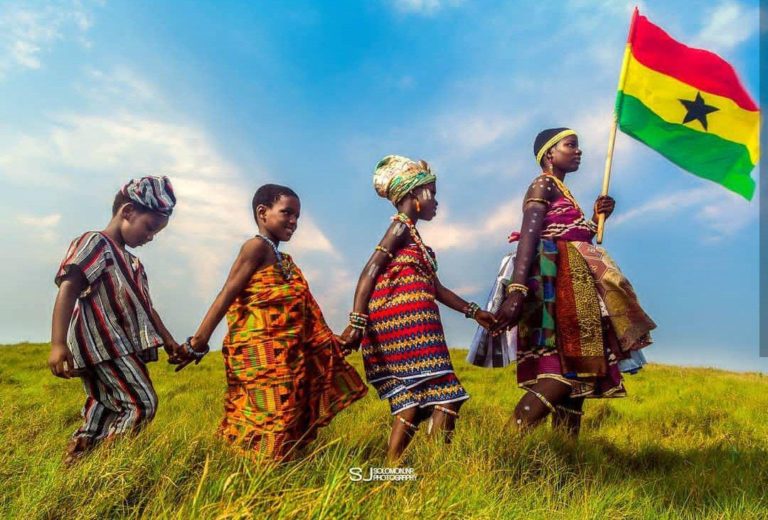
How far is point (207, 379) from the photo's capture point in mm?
8883

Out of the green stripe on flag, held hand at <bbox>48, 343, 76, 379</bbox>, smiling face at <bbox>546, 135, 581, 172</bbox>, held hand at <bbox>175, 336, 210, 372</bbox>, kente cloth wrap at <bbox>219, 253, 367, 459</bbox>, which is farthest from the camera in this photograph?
the green stripe on flag

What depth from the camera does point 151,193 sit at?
3818 mm

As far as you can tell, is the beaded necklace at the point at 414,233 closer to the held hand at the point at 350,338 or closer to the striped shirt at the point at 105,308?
the held hand at the point at 350,338

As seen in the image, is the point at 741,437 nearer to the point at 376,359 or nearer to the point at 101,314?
the point at 376,359

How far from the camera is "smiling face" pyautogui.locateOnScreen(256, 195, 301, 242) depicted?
3.71 metres

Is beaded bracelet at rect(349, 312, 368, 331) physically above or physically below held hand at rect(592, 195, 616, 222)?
below

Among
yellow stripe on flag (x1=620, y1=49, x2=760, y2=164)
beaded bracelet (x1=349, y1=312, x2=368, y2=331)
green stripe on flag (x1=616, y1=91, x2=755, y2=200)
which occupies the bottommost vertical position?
beaded bracelet (x1=349, y1=312, x2=368, y2=331)

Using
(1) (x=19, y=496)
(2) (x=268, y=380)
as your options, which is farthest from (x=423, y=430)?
Result: (1) (x=19, y=496)

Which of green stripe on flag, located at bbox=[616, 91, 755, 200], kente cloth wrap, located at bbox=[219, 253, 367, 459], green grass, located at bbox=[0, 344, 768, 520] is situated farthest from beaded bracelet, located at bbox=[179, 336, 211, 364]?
green stripe on flag, located at bbox=[616, 91, 755, 200]

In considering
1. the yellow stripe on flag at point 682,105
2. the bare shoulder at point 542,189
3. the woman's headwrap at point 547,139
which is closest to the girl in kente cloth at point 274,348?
the bare shoulder at point 542,189

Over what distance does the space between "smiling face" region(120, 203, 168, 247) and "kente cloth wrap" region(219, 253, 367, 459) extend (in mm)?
798

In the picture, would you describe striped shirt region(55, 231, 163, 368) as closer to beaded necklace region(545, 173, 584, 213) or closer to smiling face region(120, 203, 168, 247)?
smiling face region(120, 203, 168, 247)

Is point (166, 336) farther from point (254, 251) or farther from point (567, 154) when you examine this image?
point (567, 154)

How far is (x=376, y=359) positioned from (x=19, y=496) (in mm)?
1986
